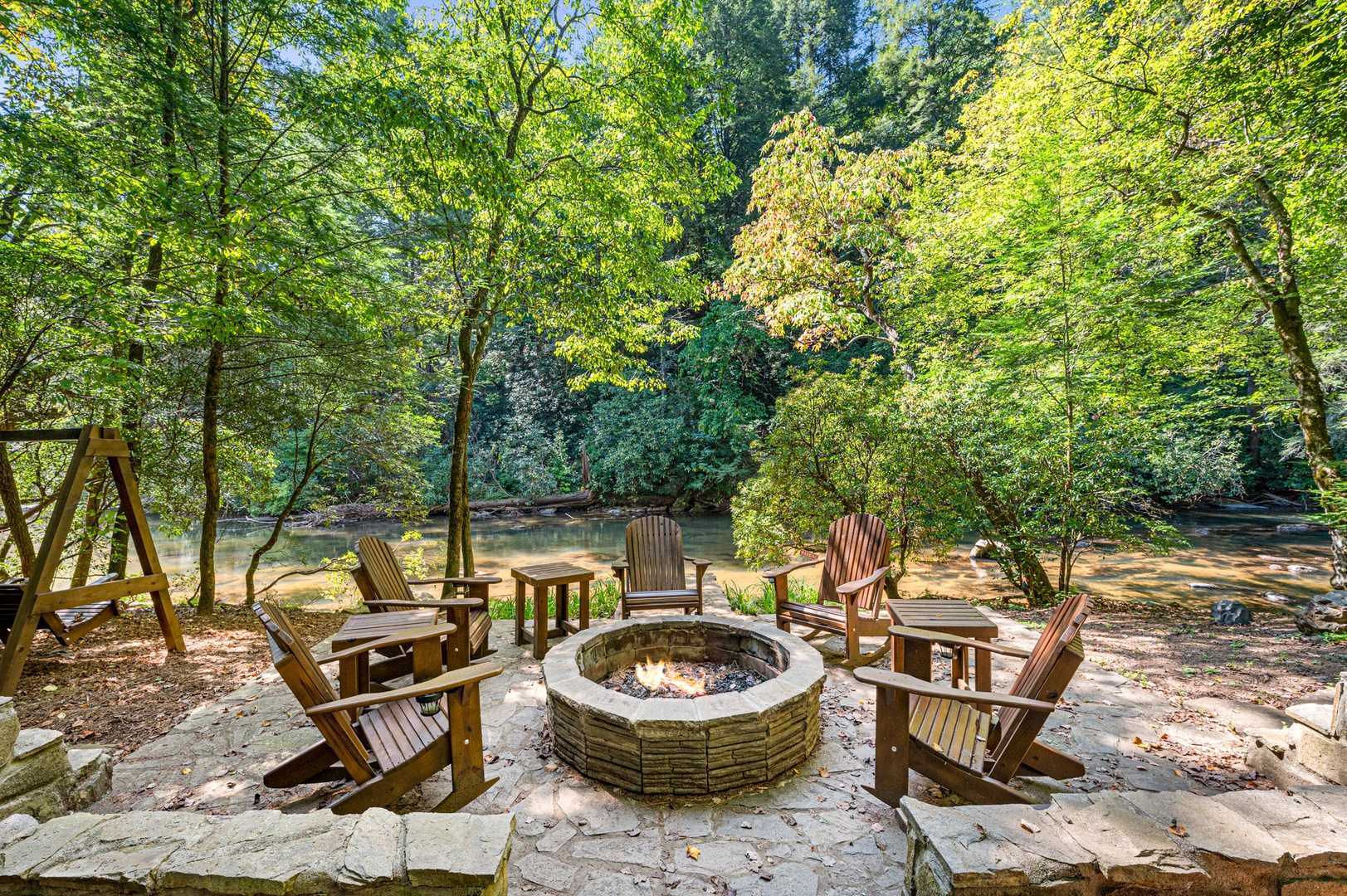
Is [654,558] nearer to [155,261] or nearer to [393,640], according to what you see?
[393,640]

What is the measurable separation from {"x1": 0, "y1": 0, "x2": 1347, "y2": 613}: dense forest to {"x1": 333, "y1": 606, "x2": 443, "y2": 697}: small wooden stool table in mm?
2287

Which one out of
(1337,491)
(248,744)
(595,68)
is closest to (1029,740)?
(1337,491)

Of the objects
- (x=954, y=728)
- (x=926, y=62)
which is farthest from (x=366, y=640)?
(x=926, y=62)

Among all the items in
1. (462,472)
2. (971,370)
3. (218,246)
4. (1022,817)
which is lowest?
(1022,817)

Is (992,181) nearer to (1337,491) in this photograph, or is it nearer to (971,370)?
(971,370)

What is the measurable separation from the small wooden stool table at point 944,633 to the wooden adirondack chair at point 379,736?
1943mm

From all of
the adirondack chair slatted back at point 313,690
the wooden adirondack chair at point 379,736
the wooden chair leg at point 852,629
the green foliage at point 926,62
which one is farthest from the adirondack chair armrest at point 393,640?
the green foliage at point 926,62

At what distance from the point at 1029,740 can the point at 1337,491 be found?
3.30 metres

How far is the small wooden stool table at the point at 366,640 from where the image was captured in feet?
6.88

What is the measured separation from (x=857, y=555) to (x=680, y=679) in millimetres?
1761

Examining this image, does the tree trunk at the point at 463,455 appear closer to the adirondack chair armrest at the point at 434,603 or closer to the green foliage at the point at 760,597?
the adirondack chair armrest at the point at 434,603

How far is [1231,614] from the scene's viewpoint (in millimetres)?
5074

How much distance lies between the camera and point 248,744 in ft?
8.20

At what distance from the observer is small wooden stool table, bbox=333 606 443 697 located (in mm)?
2098
